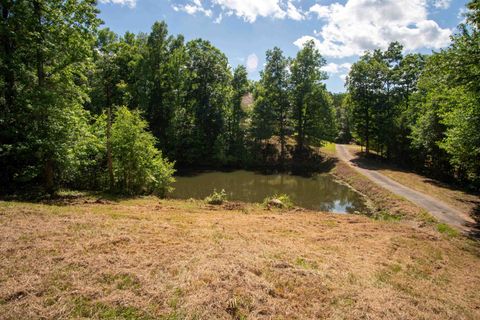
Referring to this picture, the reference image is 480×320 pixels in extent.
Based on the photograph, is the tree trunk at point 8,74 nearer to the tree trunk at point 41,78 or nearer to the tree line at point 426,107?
the tree trunk at point 41,78

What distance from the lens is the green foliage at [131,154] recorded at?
15547 mm

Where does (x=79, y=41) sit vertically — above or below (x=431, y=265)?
above

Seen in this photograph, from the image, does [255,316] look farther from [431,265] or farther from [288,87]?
[288,87]

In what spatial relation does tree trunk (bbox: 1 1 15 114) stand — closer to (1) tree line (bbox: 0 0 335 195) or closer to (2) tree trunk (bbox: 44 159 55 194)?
(2) tree trunk (bbox: 44 159 55 194)

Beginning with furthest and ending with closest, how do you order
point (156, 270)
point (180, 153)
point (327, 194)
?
point (180, 153)
point (327, 194)
point (156, 270)

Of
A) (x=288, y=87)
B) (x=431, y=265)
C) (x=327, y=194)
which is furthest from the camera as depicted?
(x=288, y=87)

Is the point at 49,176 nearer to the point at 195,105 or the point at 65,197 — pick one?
the point at 65,197

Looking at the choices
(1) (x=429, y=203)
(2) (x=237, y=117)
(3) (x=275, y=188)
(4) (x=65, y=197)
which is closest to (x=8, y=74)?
(4) (x=65, y=197)

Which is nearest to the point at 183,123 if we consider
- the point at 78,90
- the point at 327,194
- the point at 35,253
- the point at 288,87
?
the point at 288,87

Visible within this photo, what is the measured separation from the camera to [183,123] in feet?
118

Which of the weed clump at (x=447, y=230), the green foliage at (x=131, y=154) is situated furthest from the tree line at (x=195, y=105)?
the weed clump at (x=447, y=230)

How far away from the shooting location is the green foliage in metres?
15.5

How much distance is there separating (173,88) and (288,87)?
15.2 metres

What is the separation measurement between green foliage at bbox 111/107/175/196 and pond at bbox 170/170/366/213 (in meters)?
4.58
